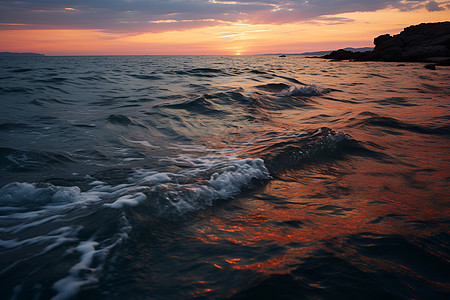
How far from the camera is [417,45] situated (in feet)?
147

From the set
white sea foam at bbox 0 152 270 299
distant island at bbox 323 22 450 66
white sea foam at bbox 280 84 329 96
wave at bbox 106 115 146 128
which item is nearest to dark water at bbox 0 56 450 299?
white sea foam at bbox 0 152 270 299

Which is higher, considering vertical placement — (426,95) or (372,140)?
(426,95)

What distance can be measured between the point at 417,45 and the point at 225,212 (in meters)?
55.2

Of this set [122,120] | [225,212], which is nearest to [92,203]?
[225,212]

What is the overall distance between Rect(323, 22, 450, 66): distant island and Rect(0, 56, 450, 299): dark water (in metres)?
42.5

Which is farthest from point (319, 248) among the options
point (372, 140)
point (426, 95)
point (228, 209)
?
point (426, 95)

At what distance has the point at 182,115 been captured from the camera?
8.63m

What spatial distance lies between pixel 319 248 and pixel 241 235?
0.69m

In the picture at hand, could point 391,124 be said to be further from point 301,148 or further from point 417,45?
point 417,45

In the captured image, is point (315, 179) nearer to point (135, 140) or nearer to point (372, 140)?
point (372, 140)

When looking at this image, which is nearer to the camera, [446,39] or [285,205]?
[285,205]

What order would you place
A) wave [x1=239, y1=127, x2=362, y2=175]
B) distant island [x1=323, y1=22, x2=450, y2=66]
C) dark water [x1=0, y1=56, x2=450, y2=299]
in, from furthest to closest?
1. distant island [x1=323, y1=22, x2=450, y2=66]
2. wave [x1=239, y1=127, x2=362, y2=175]
3. dark water [x1=0, y1=56, x2=450, y2=299]

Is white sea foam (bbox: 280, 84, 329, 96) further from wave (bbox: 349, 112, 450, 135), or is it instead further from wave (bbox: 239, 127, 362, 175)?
wave (bbox: 239, 127, 362, 175)

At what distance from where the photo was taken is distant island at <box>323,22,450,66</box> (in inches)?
1545
